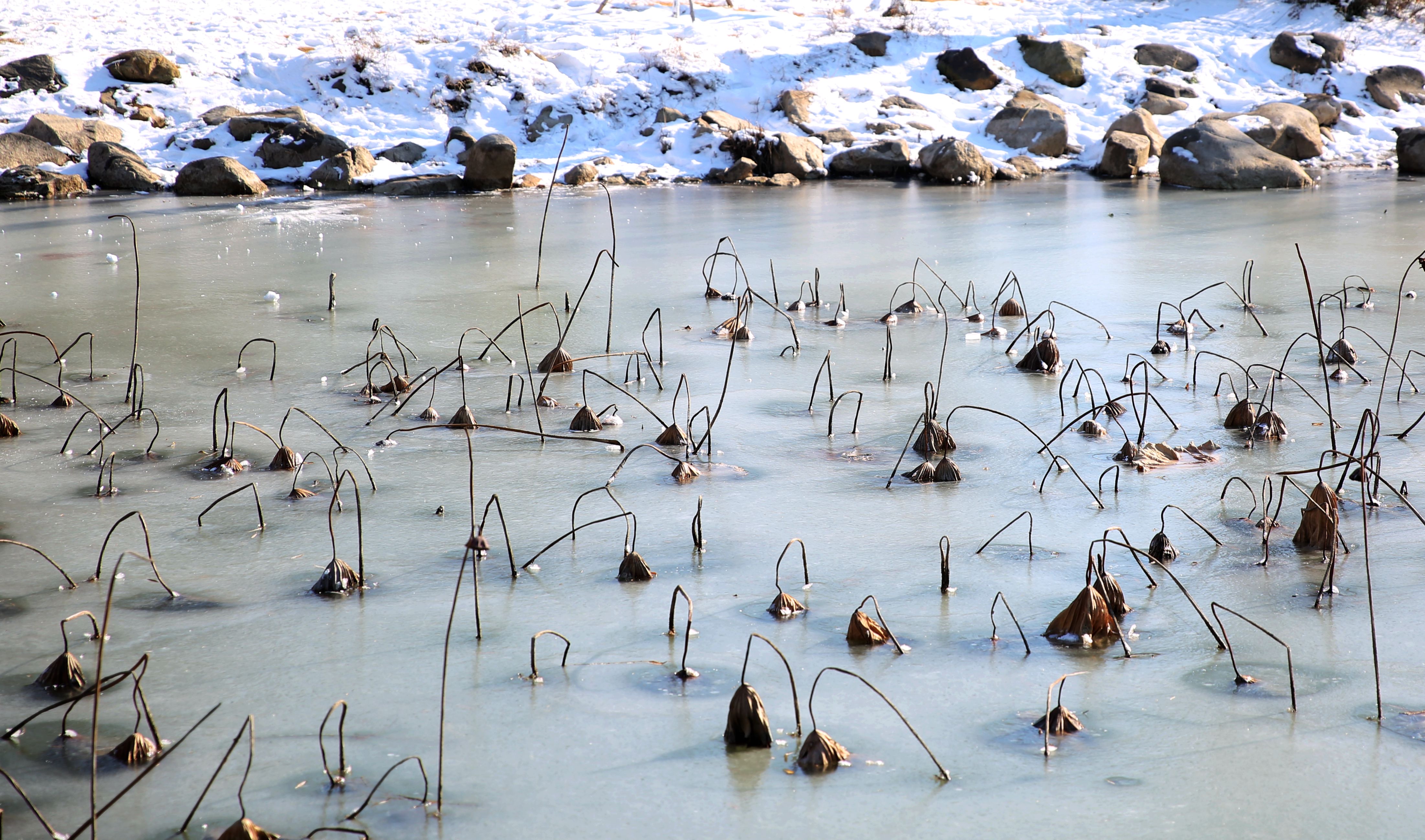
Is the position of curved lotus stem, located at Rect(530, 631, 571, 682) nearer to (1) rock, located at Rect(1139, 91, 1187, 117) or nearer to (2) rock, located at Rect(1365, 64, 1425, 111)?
(1) rock, located at Rect(1139, 91, 1187, 117)

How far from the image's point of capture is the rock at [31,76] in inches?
A: 667

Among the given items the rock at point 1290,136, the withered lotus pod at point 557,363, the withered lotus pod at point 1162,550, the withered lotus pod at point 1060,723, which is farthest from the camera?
the rock at point 1290,136

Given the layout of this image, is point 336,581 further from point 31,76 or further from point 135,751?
point 31,76

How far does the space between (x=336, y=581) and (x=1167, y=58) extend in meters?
22.2

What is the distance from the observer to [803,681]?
97.4 inches

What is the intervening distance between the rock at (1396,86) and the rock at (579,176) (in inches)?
585

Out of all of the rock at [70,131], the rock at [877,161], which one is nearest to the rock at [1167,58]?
the rock at [877,161]

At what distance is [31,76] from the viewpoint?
56.1ft

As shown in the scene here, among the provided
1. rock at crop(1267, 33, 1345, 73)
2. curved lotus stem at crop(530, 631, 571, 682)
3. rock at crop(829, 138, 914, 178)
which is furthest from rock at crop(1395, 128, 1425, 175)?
curved lotus stem at crop(530, 631, 571, 682)

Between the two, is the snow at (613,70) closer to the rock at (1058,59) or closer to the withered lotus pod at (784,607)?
the rock at (1058,59)

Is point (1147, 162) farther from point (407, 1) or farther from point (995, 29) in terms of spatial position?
point (407, 1)

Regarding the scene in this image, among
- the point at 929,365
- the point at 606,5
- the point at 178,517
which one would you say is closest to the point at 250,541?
the point at 178,517

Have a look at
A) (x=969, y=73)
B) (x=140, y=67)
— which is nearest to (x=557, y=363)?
(x=140, y=67)

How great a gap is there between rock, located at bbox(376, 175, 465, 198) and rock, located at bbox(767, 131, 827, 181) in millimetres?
4384
